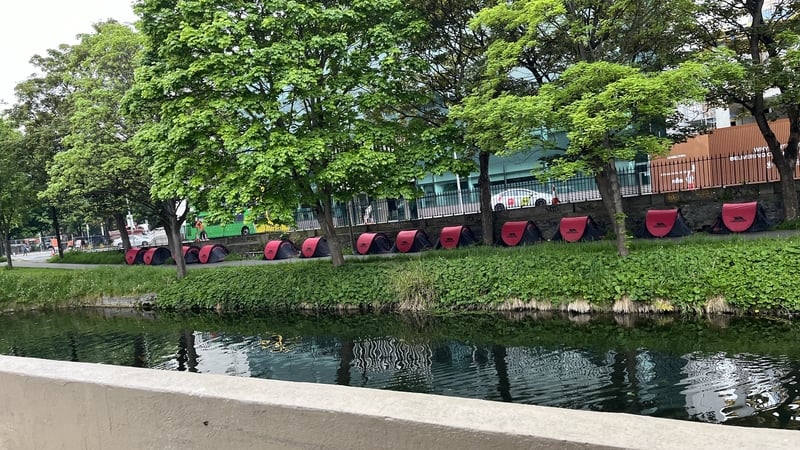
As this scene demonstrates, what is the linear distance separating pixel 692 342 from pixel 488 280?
5.54 meters

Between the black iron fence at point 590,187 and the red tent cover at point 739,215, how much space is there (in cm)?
245

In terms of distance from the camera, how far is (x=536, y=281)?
14.4 metres

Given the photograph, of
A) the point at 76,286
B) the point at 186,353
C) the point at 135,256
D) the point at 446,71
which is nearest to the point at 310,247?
the point at 76,286

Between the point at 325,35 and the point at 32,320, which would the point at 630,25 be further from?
the point at 32,320

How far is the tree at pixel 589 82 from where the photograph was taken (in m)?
11.9

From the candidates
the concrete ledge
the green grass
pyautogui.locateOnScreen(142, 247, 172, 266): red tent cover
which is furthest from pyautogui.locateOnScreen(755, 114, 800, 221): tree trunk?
the green grass

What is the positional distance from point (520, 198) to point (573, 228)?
7694mm

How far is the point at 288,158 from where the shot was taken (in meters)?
14.9

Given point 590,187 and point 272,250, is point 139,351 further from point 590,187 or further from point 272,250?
point 590,187

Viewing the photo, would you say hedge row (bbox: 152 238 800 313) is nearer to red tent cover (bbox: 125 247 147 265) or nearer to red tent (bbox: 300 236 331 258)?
red tent (bbox: 300 236 331 258)

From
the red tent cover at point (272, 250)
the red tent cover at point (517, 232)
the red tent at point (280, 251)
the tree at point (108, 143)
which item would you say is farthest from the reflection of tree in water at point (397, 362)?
the red tent cover at point (272, 250)

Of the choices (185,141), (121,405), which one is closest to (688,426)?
(121,405)

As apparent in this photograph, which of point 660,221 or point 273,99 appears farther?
point 660,221

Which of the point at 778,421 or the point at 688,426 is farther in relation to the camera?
the point at 778,421
